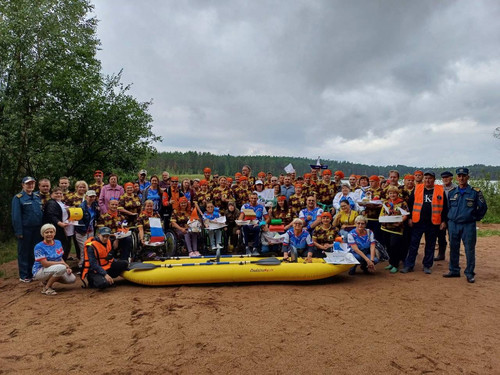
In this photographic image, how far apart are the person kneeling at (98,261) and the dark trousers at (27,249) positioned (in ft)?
4.06

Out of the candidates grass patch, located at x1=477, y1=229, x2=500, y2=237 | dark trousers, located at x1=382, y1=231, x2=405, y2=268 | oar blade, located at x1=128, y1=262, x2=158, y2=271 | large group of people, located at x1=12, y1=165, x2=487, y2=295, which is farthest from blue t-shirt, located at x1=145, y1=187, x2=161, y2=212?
grass patch, located at x1=477, y1=229, x2=500, y2=237

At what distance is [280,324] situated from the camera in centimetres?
413

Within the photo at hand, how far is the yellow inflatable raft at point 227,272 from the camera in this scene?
18.2 feet

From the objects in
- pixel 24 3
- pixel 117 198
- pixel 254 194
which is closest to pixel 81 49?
pixel 24 3

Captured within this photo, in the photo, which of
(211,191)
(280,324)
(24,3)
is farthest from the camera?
(24,3)

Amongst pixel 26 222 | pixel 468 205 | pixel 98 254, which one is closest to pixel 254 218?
pixel 98 254

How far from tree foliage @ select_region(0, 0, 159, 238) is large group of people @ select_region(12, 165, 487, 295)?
3576 mm

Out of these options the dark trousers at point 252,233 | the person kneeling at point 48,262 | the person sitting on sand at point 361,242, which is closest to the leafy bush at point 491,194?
the person sitting on sand at point 361,242

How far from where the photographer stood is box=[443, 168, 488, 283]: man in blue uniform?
569cm

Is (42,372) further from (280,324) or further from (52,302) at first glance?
(280,324)

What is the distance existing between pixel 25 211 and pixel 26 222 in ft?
0.64

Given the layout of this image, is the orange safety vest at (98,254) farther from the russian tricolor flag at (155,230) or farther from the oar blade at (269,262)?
the oar blade at (269,262)

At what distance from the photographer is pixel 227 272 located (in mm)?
5633

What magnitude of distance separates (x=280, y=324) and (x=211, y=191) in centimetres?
443
